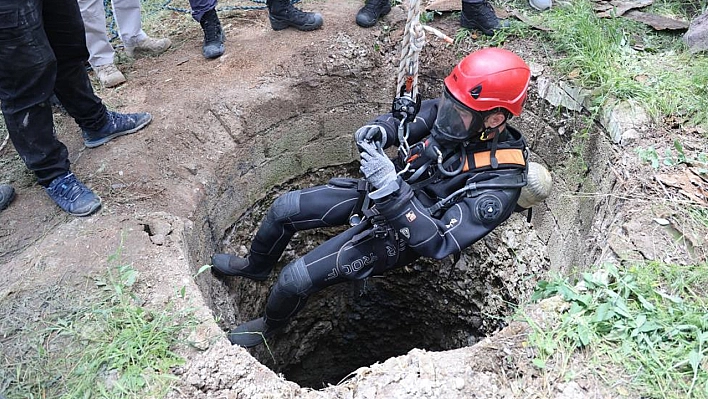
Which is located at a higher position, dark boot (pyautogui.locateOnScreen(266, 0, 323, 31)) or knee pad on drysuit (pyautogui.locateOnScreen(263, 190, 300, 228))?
dark boot (pyautogui.locateOnScreen(266, 0, 323, 31))

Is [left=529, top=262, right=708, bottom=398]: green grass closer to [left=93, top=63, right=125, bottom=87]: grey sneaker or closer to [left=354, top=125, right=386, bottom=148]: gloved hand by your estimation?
[left=354, top=125, right=386, bottom=148]: gloved hand

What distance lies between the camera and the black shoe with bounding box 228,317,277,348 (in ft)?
10.4

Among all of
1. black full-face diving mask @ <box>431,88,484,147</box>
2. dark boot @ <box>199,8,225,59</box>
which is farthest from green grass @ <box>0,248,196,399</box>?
dark boot @ <box>199,8,225,59</box>

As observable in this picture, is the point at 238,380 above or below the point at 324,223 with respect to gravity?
above

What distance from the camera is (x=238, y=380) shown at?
6.75 feet

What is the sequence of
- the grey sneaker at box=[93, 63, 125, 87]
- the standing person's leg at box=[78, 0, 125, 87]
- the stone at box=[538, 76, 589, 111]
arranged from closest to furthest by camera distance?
the stone at box=[538, 76, 589, 111] → the standing person's leg at box=[78, 0, 125, 87] → the grey sneaker at box=[93, 63, 125, 87]

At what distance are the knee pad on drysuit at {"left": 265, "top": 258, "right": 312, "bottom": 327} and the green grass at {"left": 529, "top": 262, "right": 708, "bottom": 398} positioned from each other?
4.41 feet

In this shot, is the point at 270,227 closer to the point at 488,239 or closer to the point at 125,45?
the point at 488,239

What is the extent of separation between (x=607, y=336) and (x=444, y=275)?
7.17 ft

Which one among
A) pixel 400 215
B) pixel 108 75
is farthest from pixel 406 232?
pixel 108 75

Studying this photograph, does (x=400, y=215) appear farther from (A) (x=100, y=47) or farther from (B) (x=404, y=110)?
(A) (x=100, y=47)

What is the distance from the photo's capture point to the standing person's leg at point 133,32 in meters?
4.14

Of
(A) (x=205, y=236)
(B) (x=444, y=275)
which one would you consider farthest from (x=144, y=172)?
(B) (x=444, y=275)

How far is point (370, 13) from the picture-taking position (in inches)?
168
